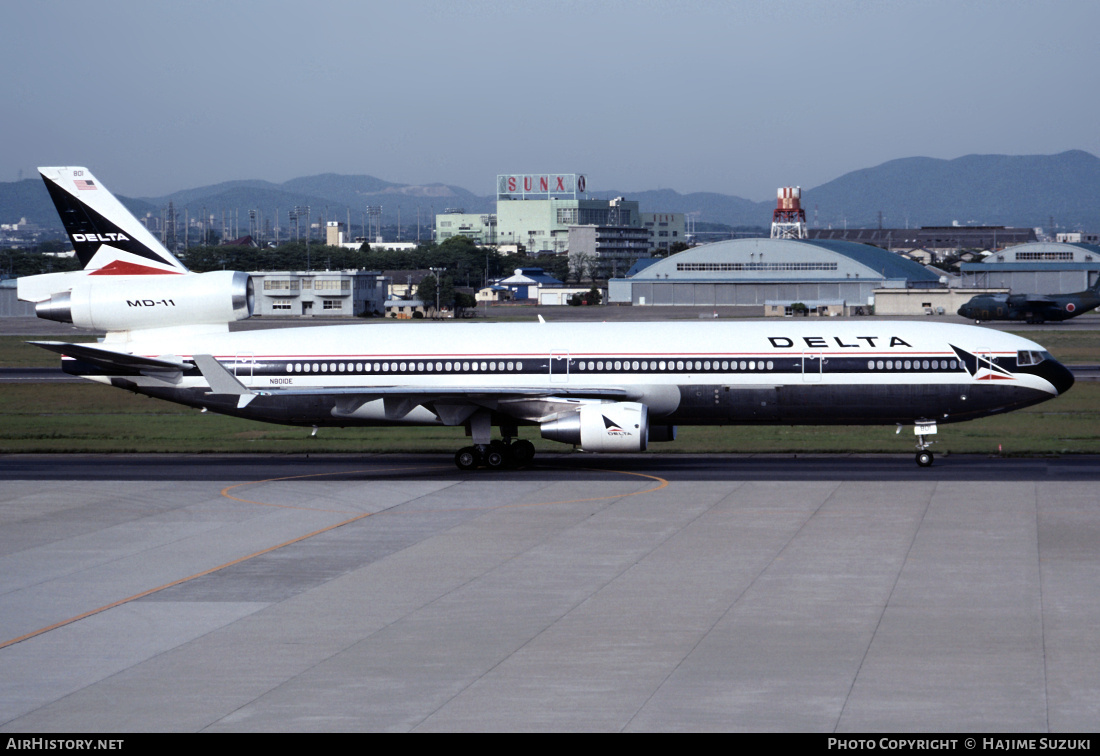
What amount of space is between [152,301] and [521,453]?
45.0 feet

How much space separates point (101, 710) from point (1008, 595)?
16282 mm

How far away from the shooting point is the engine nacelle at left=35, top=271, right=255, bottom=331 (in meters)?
42.2

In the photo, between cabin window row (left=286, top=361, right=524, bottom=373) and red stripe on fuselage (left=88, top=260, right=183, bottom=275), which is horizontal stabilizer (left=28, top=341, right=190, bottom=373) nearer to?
red stripe on fuselage (left=88, top=260, right=183, bottom=275)

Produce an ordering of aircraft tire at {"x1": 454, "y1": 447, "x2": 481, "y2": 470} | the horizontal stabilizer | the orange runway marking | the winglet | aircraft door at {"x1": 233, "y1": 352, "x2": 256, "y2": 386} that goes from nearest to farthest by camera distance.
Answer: the orange runway marking
the winglet
the horizontal stabilizer
aircraft tire at {"x1": 454, "y1": 447, "x2": 481, "y2": 470}
aircraft door at {"x1": 233, "y1": 352, "x2": 256, "y2": 386}

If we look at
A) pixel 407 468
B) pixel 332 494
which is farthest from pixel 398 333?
pixel 332 494

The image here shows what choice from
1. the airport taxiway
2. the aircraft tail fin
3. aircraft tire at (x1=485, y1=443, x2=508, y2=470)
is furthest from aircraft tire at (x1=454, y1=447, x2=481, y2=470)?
the aircraft tail fin

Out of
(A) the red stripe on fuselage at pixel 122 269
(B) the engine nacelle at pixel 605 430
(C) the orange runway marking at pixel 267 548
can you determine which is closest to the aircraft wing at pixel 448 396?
(B) the engine nacelle at pixel 605 430

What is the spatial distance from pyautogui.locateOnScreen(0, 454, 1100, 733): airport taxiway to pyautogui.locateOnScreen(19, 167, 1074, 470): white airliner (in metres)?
2.77

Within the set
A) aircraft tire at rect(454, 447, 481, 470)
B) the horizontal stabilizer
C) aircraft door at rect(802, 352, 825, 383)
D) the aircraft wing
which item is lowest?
aircraft tire at rect(454, 447, 481, 470)

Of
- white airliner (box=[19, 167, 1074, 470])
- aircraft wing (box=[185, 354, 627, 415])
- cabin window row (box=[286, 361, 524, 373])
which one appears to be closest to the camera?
aircraft wing (box=[185, 354, 627, 415])

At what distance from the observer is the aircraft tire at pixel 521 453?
1693 inches

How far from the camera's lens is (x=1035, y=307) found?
138m

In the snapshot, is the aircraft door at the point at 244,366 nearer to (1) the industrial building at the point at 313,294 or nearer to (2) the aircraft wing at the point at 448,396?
(2) the aircraft wing at the point at 448,396

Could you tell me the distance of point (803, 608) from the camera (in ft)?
75.0
